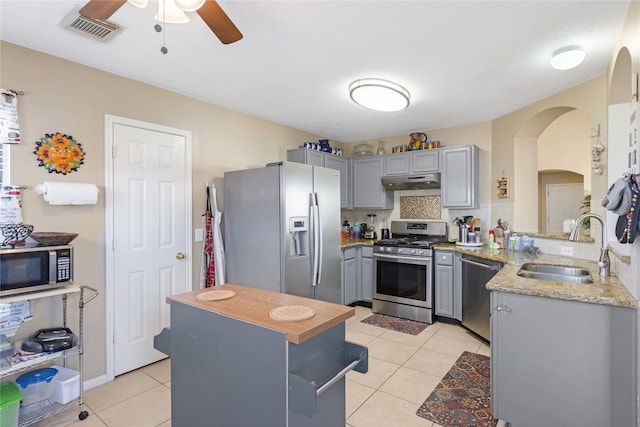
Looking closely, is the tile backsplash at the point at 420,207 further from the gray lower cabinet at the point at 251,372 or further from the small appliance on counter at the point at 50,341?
the small appliance on counter at the point at 50,341

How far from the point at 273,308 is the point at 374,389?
148cm

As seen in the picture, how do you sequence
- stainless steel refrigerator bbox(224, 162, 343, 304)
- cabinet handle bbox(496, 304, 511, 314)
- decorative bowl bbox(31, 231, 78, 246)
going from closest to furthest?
1. cabinet handle bbox(496, 304, 511, 314)
2. decorative bowl bbox(31, 231, 78, 246)
3. stainless steel refrigerator bbox(224, 162, 343, 304)

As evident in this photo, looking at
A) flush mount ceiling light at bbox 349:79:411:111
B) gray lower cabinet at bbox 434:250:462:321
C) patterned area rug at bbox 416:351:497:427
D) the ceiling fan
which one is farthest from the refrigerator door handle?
the ceiling fan

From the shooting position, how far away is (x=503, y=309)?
1986 millimetres

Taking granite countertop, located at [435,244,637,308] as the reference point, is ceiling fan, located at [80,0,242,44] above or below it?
above

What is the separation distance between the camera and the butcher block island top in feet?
4.15

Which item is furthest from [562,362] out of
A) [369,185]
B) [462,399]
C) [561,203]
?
[561,203]

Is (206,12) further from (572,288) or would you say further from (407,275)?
(407,275)

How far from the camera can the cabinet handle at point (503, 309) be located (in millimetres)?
1970

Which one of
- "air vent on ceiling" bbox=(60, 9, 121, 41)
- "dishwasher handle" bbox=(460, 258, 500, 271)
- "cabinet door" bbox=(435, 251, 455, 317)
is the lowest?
"cabinet door" bbox=(435, 251, 455, 317)

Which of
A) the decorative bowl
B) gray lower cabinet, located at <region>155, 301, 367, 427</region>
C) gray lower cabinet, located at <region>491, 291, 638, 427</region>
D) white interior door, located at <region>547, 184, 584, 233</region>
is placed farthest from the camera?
white interior door, located at <region>547, 184, 584, 233</region>

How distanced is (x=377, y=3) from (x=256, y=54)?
974mm

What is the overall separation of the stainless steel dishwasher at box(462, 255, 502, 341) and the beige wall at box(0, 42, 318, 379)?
289cm

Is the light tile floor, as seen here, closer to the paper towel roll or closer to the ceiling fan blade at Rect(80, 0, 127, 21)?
the paper towel roll
